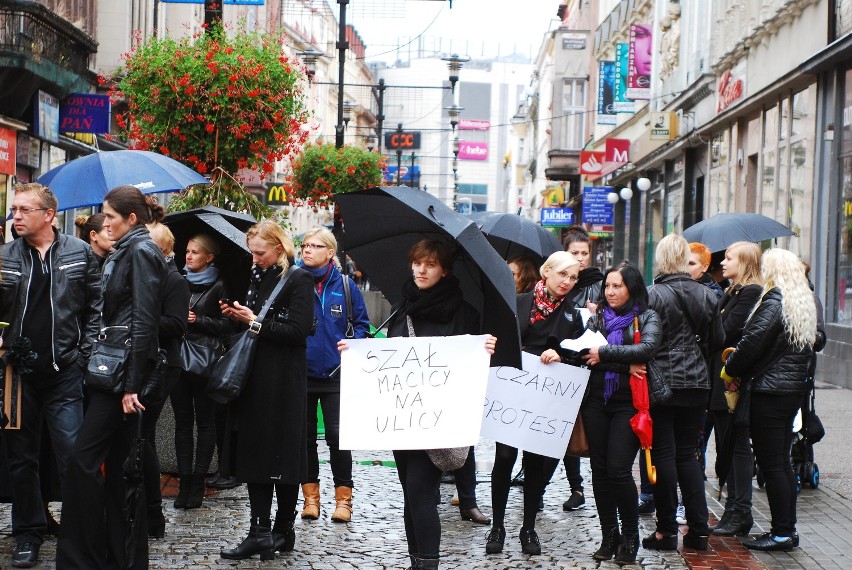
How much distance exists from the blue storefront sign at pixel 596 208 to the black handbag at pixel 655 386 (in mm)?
35531

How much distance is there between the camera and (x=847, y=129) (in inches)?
707

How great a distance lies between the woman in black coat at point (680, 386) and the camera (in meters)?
7.72

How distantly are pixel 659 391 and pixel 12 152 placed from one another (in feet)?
59.2

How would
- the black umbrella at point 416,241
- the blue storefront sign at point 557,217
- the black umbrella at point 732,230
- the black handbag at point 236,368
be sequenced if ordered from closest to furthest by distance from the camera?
the black umbrella at point 416,241 < the black handbag at point 236,368 < the black umbrella at point 732,230 < the blue storefront sign at point 557,217

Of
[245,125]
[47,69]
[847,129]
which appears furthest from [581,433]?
[47,69]

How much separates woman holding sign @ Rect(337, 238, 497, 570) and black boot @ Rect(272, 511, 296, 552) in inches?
50.8

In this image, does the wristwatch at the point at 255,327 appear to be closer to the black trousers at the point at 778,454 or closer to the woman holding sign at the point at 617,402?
the woman holding sign at the point at 617,402

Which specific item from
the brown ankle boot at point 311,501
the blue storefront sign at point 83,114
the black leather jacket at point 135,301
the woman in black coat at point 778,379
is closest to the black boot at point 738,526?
the woman in black coat at point 778,379

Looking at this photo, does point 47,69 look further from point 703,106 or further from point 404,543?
point 404,543

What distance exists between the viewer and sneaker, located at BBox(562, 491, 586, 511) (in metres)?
9.23

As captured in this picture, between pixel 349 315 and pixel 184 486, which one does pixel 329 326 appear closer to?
pixel 349 315

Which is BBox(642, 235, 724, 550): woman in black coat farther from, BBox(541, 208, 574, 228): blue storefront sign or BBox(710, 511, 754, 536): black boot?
BBox(541, 208, 574, 228): blue storefront sign

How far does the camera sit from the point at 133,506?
21.6 feet

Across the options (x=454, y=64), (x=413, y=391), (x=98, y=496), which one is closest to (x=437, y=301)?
(x=413, y=391)
